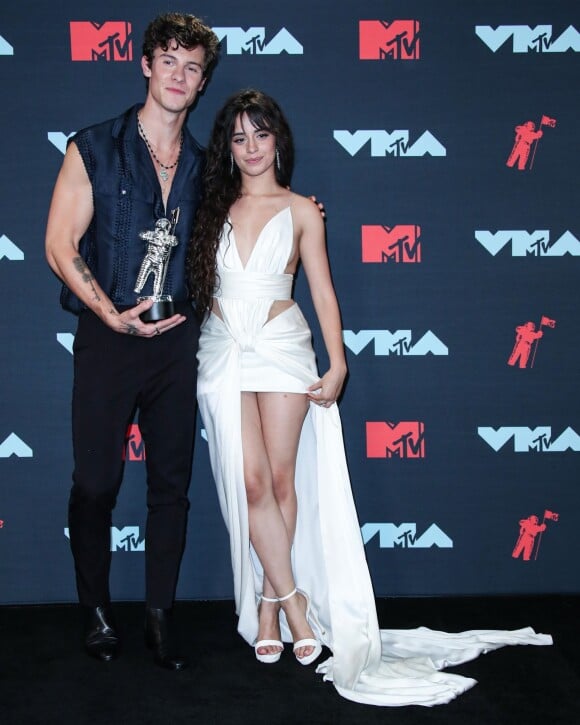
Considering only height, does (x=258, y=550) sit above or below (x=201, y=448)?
below

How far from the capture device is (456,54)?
2986 millimetres

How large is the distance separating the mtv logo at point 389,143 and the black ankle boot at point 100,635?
6.25 ft

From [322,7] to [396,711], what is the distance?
2463mm

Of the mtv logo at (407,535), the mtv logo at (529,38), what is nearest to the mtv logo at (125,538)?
the mtv logo at (407,535)

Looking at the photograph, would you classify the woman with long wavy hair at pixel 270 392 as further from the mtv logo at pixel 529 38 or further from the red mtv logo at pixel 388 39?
the mtv logo at pixel 529 38

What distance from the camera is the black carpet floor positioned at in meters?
2.24

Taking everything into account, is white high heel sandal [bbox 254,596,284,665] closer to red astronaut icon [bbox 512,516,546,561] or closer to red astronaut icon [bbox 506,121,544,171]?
red astronaut icon [bbox 512,516,546,561]

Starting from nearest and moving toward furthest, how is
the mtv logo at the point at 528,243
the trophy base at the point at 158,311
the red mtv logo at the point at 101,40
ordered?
the trophy base at the point at 158,311 < the red mtv logo at the point at 101,40 < the mtv logo at the point at 528,243

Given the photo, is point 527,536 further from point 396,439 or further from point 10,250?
point 10,250

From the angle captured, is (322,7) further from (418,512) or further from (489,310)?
(418,512)

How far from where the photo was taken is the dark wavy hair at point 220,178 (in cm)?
252

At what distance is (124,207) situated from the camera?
2.47m

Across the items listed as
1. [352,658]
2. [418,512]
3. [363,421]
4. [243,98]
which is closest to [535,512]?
[418,512]

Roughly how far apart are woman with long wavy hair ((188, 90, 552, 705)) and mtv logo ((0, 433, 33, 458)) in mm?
903
